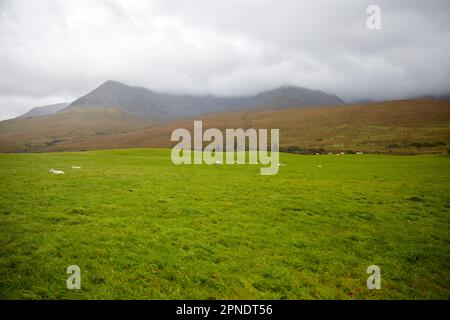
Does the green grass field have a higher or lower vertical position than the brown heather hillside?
lower

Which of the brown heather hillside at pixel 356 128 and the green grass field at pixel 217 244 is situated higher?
the brown heather hillside at pixel 356 128

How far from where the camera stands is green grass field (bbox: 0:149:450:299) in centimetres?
905

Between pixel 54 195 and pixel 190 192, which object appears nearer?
pixel 54 195

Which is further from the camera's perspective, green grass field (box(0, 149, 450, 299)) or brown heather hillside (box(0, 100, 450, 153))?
brown heather hillside (box(0, 100, 450, 153))

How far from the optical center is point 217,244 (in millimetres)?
12234

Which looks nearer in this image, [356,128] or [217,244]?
[217,244]

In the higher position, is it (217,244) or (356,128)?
(356,128)

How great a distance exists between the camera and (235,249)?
11.9 m

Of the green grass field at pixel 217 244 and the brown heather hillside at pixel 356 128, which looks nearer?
the green grass field at pixel 217 244

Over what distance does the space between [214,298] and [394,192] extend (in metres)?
23.6

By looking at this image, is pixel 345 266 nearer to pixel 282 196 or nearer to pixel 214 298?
pixel 214 298

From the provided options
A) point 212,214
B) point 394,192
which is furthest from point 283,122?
point 212,214

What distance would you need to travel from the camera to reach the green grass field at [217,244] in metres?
9.05
